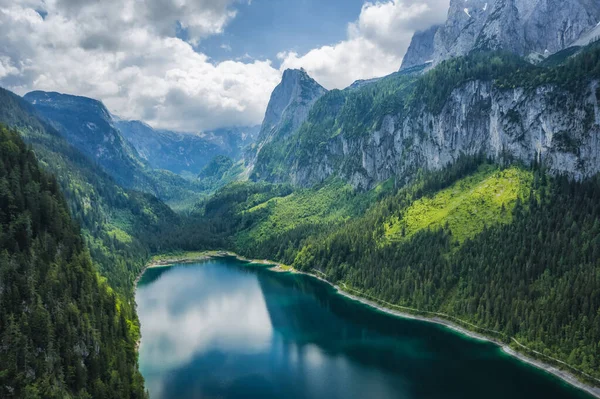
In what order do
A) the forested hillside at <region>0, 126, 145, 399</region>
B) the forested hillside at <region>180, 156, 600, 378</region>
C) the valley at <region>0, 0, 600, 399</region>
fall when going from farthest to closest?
the forested hillside at <region>180, 156, 600, 378</region> → the valley at <region>0, 0, 600, 399</region> → the forested hillside at <region>0, 126, 145, 399</region>

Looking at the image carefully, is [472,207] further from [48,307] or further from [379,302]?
[48,307]

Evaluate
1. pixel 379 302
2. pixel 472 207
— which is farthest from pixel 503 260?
pixel 379 302

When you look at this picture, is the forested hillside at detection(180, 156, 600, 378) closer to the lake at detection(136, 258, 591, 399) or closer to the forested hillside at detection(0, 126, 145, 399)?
the lake at detection(136, 258, 591, 399)

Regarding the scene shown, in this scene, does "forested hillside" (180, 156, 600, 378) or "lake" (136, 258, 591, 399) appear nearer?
"lake" (136, 258, 591, 399)

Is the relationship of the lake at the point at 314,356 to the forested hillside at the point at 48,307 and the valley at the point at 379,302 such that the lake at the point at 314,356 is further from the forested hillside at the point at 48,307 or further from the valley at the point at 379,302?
the forested hillside at the point at 48,307

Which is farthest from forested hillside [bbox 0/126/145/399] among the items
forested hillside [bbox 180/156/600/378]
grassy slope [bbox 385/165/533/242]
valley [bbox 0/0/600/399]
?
grassy slope [bbox 385/165/533/242]

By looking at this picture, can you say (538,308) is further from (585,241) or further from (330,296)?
(330,296)

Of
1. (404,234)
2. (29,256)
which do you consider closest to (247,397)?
(29,256)

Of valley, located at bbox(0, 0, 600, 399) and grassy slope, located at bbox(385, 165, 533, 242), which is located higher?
grassy slope, located at bbox(385, 165, 533, 242)
